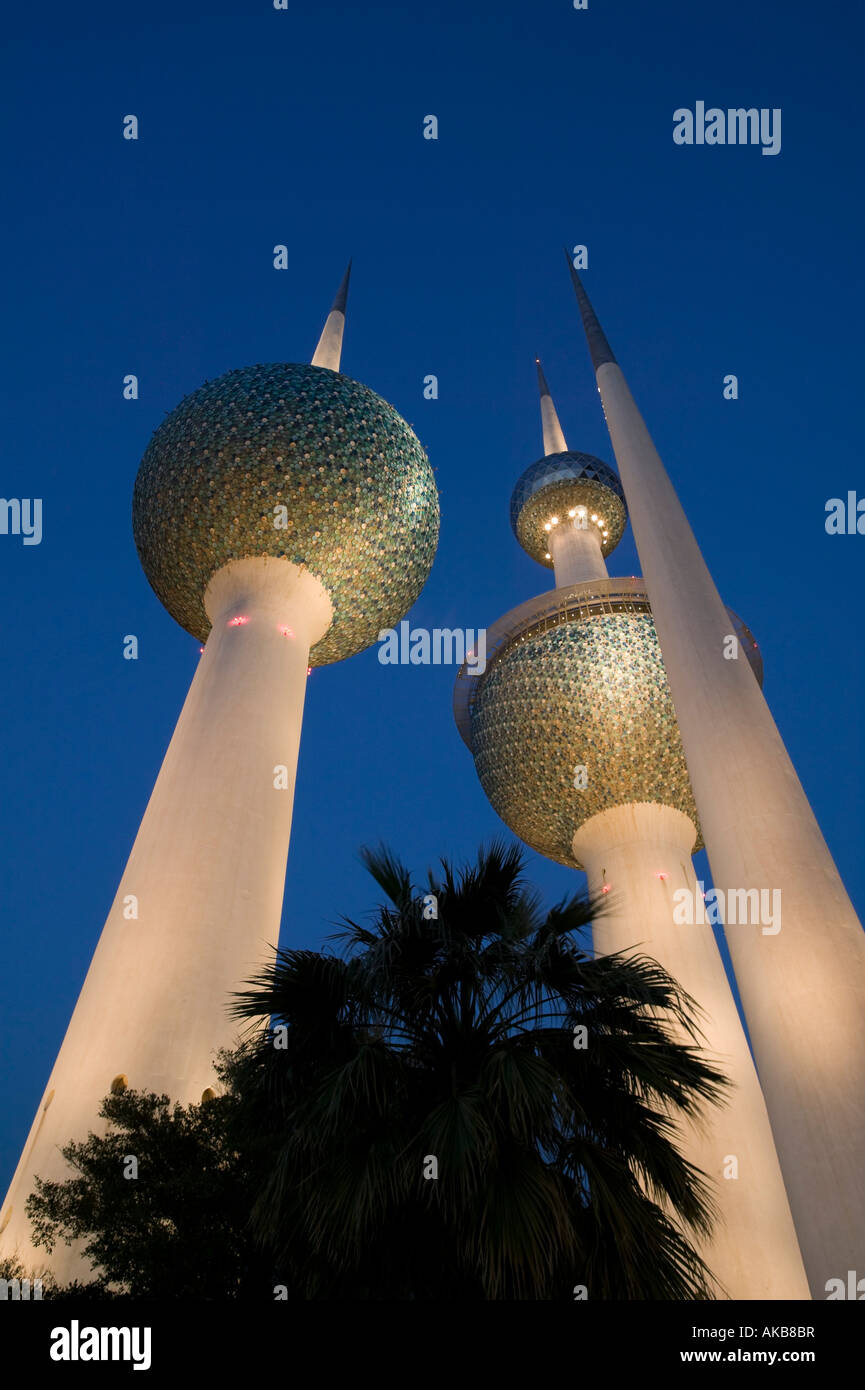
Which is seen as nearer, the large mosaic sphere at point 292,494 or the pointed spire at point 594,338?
the pointed spire at point 594,338

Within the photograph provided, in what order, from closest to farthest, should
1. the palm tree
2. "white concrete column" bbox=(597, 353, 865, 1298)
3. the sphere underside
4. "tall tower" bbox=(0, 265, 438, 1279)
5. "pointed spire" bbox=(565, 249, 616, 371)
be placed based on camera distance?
1. the palm tree
2. "white concrete column" bbox=(597, 353, 865, 1298)
3. "tall tower" bbox=(0, 265, 438, 1279)
4. "pointed spire" bbox=(565, 249, 616, 371)
5. the sphere underside

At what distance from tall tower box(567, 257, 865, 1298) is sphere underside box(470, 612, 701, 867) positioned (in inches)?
456

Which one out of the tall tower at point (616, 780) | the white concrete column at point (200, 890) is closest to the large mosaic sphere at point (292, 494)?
the white concrete column at point (200, 890)

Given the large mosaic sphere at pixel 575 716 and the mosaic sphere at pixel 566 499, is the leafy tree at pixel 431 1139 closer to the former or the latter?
the large mosaic sphere at pixel 575 716

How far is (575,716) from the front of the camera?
25328 mm

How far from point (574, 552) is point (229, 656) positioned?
1885 centimetres

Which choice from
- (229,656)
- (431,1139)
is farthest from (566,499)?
(431,1139)

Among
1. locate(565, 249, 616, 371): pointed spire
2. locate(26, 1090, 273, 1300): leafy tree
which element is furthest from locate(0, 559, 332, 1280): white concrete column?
locate(565, 249, 616, 371): pointed spire

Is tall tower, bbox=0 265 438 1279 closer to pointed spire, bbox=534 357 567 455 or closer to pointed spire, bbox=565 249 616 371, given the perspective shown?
pointed spire, bbox=565 249 616 371

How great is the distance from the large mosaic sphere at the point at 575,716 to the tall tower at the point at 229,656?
514cm

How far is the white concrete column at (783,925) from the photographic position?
300 inches

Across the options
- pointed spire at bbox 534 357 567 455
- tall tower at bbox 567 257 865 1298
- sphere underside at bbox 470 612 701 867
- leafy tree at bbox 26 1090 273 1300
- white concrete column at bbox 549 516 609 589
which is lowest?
leafy tree at bbox 26 1090 273 1300

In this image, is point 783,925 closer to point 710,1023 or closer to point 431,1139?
point 431,1139

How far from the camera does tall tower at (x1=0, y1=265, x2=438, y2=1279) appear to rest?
1245cm
